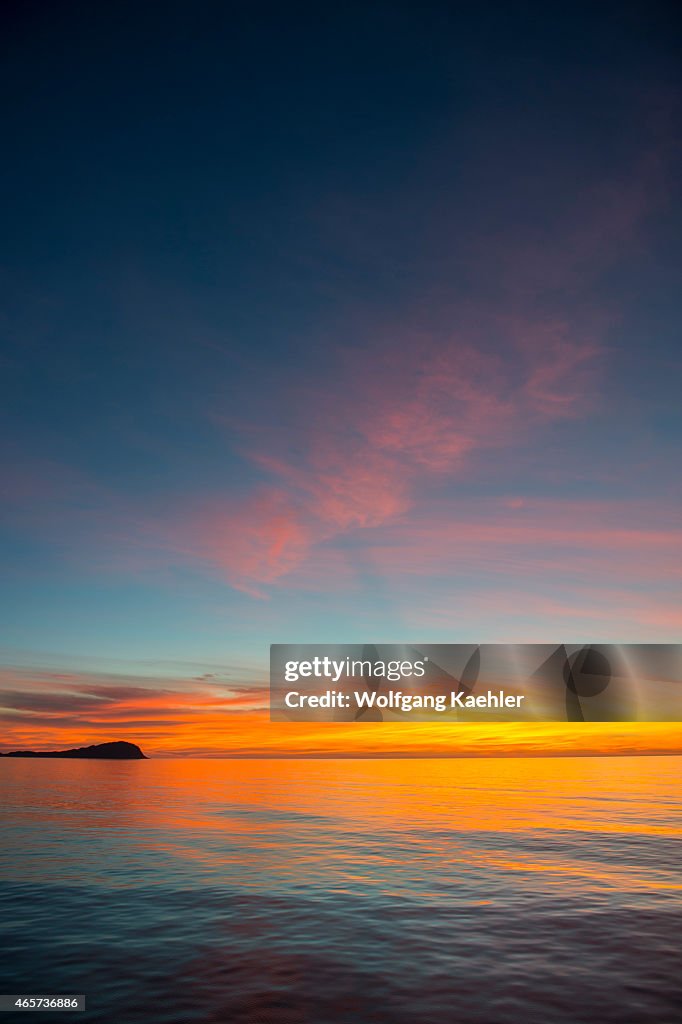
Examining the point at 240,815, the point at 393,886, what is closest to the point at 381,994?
the point at 393,886

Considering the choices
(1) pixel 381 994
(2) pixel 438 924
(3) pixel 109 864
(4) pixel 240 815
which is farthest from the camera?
(4) pixel 240 815

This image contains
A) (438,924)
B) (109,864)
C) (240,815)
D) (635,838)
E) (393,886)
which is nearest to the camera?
(438,924)

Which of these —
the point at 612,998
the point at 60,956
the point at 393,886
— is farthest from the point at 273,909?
the point at 612,998

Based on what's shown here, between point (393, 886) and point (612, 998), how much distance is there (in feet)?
38.4

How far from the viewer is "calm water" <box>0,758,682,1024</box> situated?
41.6 feet

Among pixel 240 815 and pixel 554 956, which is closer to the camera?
pixel 554 956

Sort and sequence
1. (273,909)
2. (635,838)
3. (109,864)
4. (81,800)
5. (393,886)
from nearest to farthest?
1. (273,909)
2. (393,886)
3. (109,864)
4. (635,838)
5. (81,800)

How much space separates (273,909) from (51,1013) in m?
9.10

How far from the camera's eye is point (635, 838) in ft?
115

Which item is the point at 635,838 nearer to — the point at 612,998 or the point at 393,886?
the point at 393,886

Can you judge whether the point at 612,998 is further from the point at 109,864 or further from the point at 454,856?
the point at 109,864

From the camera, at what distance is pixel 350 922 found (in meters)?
18.4

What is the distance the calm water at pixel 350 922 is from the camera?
499 inches

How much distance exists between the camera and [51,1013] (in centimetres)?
1219
